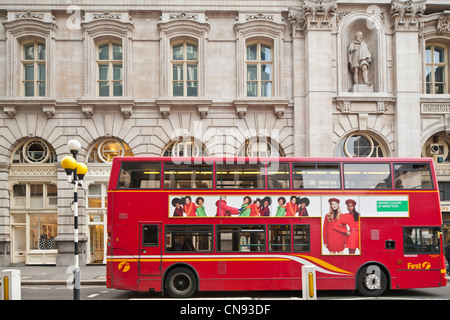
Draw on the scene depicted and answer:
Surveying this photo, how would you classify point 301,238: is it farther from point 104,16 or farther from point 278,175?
point 104,16

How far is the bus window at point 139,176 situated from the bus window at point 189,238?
1360 millimetres

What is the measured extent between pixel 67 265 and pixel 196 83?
1059 centimetres

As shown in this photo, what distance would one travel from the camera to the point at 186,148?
21.0 metres

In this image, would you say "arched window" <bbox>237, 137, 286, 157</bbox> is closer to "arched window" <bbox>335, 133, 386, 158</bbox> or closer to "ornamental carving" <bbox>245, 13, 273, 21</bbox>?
"arched window" <bbox>335, 133, 386, 158</bbox>

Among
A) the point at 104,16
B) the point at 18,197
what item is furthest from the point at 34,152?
the point at 104,16

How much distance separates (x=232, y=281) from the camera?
1236 centimetres

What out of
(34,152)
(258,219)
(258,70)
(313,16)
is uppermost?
(313,16)

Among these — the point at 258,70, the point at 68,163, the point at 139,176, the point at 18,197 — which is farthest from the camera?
the point at 258,70

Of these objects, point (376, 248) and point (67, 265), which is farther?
point (67, 265)

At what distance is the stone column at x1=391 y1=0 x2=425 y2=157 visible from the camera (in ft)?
68.7

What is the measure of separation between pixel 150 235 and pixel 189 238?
1.10 metres

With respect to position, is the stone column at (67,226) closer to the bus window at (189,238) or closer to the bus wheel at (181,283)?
the bus wheel at (181,283)

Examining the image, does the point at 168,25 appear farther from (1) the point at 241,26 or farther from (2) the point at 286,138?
(2) the point at 286,138
